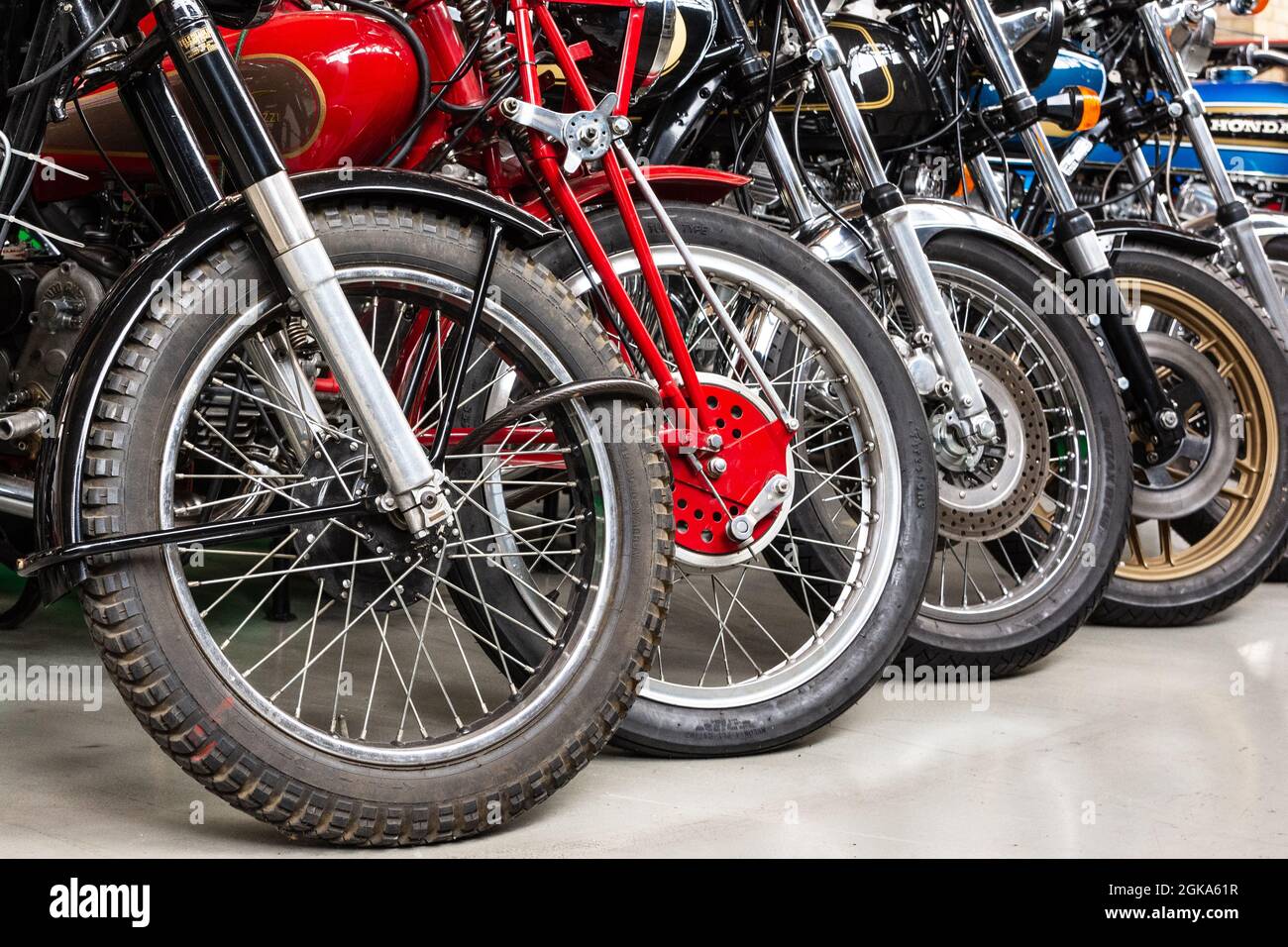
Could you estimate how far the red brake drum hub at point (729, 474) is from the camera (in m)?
2.31

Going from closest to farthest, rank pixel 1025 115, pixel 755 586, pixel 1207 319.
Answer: pixel 1025 115, pixel 1207 319, pixel 755 586

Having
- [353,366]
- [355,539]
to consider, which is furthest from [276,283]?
[355,539]

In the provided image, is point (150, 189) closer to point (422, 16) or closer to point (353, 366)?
point (422, 16)

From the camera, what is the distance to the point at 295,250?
1.76 metres

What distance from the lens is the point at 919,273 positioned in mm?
2709

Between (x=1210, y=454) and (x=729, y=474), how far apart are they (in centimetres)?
170

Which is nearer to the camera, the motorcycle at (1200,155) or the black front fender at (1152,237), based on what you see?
the black front fender at (1152,237)

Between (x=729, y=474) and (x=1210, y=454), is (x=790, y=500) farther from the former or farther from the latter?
(x=1210, y=454)

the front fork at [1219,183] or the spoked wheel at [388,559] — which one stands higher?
the front fork at [1219,183]

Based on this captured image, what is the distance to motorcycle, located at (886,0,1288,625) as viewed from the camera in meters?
3.34

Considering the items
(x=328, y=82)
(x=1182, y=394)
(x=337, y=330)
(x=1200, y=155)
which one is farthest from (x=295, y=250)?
(x=1200, y=155)

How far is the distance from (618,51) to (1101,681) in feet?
5.26

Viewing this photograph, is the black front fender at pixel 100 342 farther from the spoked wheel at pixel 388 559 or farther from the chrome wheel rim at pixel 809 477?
the chrome wheel rim at pixel 809 477

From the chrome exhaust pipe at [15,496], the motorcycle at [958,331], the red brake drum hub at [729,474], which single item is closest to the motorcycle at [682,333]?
the red brake drum hub at [729,474]
